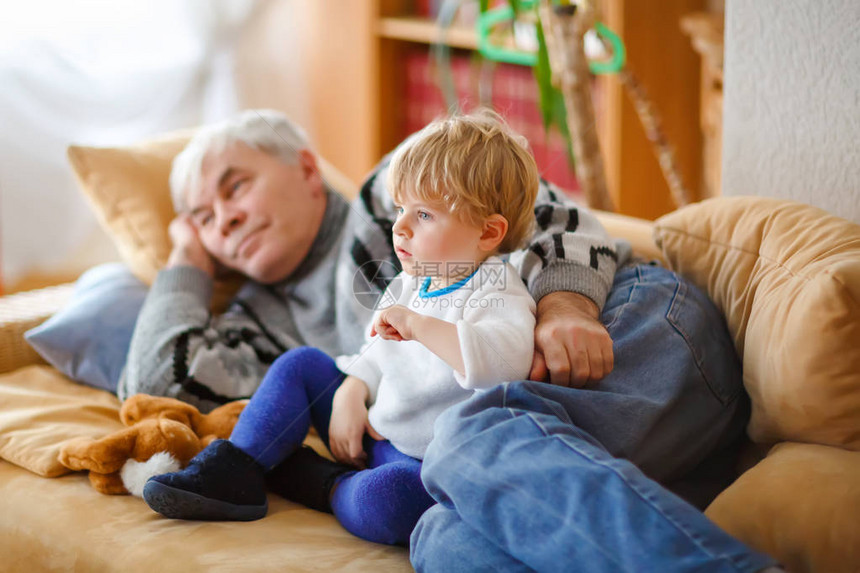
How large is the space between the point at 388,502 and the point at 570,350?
30cm

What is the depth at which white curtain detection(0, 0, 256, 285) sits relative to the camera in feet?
8.27

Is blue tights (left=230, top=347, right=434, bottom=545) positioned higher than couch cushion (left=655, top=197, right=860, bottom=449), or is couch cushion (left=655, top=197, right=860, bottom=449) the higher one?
couch cushion (left=655, top=197, right=860, bottom=449)

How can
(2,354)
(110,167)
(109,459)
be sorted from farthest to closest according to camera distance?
(110,167) < (2,354) < (109,459)

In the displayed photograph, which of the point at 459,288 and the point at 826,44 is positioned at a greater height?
the point at 826,44

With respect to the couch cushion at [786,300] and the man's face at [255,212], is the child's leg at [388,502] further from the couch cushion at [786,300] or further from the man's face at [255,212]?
the man's face at [255,212]

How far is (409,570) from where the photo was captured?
3.64 ft

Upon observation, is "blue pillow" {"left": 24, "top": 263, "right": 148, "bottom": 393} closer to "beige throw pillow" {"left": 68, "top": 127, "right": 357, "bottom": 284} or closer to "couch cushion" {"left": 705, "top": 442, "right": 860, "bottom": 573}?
"beige throw pillow" {"left": 68, "top": 127, "right": 357, "bottom": 284}

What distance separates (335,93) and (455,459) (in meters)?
2.35

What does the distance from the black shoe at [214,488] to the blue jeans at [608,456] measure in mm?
283

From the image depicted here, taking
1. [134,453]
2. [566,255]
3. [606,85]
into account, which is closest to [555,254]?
[566,255]

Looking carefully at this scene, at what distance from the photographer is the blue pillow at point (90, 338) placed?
1.68 metres

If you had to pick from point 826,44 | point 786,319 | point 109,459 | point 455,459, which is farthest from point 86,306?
point 826,44

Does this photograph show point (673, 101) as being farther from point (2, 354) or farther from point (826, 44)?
point (2, 354)

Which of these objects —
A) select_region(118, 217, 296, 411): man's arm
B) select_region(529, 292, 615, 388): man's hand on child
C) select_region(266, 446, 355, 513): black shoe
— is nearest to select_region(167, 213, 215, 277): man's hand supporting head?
select_region(118, 217, 296, 411): man's arm
